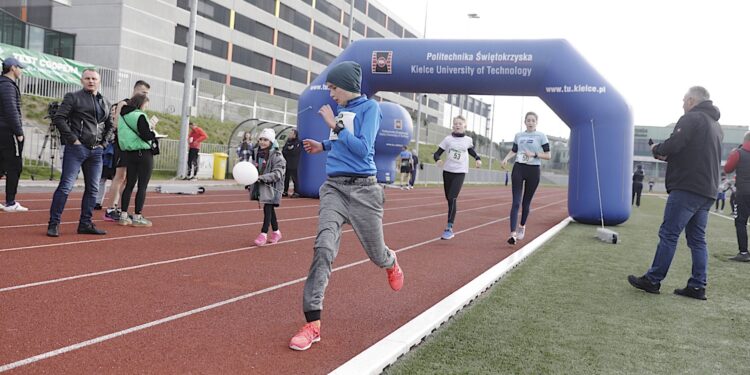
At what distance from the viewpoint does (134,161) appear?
8.18 meters

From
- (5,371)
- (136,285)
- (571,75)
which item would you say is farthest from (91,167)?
(571,75)

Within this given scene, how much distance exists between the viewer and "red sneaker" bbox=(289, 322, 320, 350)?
11.6 feet

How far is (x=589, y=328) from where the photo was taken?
4.27 m

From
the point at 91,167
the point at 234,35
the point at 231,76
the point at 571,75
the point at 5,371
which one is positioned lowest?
the point at 5,371

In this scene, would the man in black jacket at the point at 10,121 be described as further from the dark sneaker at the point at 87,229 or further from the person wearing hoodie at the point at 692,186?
the person wearing hoodie at the point at 692,186

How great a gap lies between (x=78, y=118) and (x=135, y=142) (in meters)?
1.10

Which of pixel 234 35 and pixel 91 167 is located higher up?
pixel 234 35

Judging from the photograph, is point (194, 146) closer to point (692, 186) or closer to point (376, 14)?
point (692, 186)

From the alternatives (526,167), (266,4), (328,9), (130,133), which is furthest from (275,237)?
(328,9)

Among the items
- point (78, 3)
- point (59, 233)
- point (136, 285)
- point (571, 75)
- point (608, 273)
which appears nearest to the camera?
point (136, 285)

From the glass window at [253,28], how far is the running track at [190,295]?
42.0 metres

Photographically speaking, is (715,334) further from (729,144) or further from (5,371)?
(729,144)

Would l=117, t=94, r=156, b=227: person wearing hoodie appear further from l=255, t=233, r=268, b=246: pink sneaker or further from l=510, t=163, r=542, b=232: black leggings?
l=510, t=163, r=542, b=232: black leggings

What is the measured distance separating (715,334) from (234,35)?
155 feet
